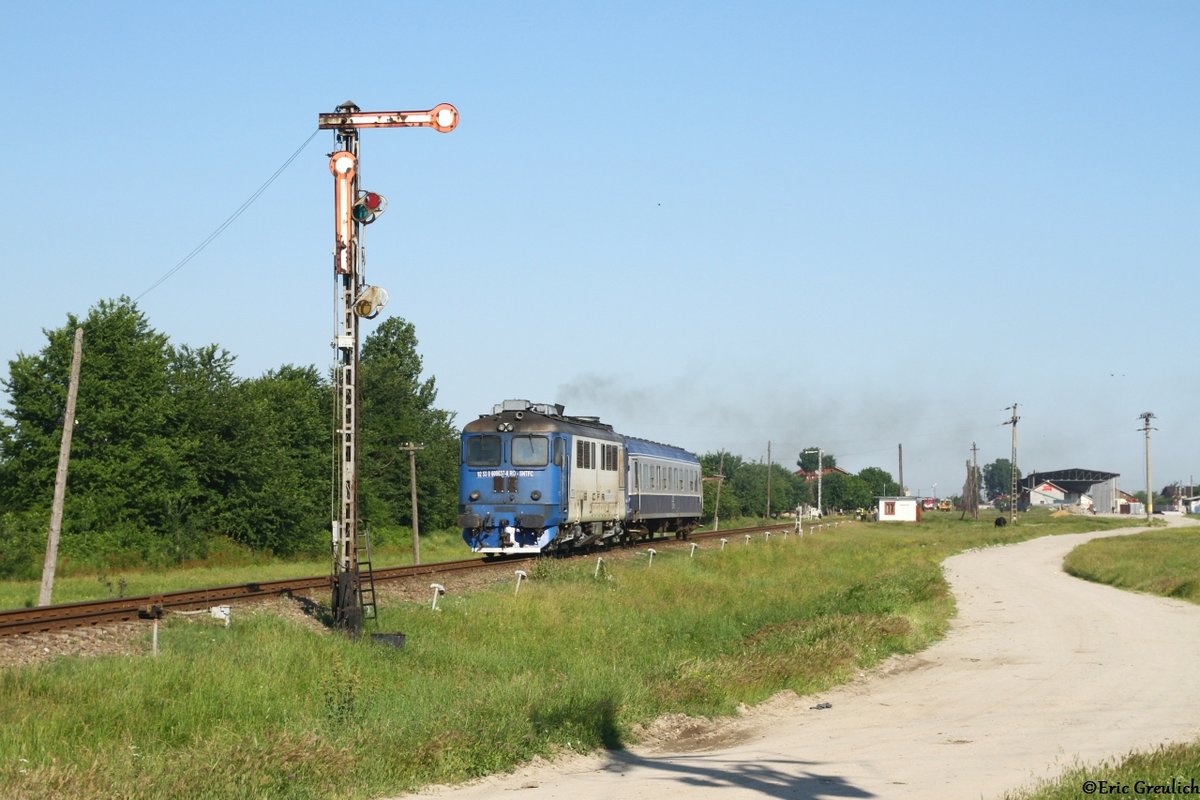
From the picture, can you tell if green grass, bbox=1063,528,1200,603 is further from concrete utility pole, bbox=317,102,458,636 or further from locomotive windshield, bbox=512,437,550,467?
concrete utility pole, bbox=317,102,458,636

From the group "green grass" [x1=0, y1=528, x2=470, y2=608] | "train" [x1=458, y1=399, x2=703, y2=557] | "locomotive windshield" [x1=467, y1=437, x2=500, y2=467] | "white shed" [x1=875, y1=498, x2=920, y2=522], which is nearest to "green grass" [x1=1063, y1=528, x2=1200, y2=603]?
"train" [x1=458, y1=399, x2=703, y2=557]

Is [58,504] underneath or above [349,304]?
underneath

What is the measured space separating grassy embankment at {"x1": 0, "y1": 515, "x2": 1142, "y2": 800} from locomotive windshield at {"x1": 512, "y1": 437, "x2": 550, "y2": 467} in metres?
3.90

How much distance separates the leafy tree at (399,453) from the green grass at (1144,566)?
3078cm

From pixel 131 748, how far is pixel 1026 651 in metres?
16.0

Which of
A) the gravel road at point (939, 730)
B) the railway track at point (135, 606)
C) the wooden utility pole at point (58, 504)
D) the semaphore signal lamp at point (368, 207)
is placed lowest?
the gravel road at point (939, 730)

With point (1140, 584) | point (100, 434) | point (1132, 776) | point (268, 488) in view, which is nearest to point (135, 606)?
point (1132, 776)

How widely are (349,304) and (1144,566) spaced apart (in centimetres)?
3410

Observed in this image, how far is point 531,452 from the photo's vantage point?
30609mm

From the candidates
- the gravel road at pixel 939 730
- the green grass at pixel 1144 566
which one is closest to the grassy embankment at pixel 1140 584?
the green grass at pixel 1144 566

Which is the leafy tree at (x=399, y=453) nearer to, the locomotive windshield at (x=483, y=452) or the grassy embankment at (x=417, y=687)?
the locomotive windshield at (x=483, y=452)

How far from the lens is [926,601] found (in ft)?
97.5

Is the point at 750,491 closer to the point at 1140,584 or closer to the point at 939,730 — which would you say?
the point at 1140,584

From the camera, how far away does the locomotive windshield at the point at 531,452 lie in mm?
30469
